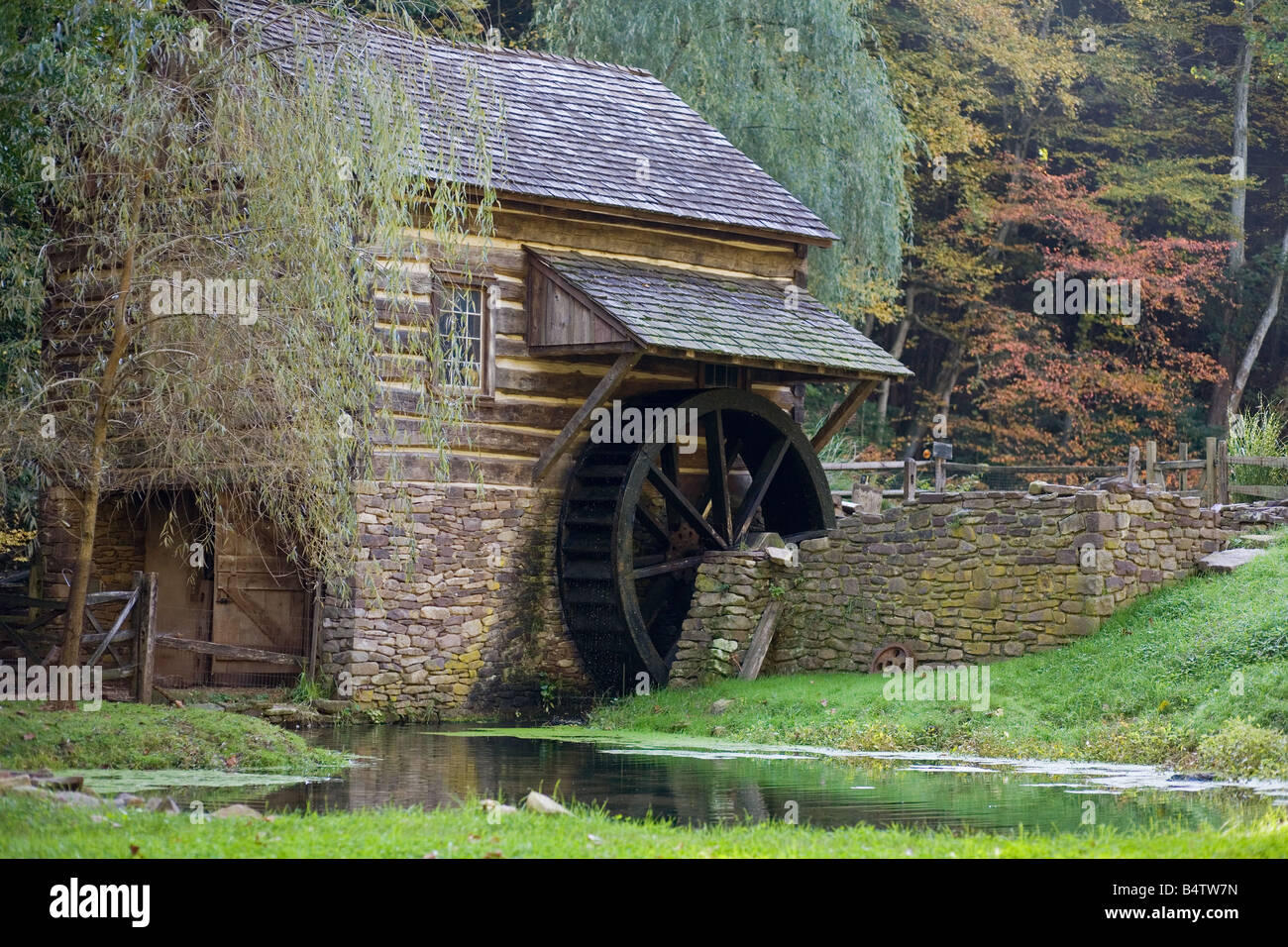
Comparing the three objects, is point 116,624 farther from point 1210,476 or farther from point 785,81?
point 785,81

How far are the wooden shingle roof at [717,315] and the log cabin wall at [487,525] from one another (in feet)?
1.02

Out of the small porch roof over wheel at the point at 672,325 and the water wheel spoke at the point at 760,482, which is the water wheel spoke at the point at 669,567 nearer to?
the water wheel spoke at the point at 760,482

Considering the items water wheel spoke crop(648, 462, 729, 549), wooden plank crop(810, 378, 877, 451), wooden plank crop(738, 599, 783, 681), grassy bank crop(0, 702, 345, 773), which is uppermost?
wooden plank crop(810, 378, 877, 451)

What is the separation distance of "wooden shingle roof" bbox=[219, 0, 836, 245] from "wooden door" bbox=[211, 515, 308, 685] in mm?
4691

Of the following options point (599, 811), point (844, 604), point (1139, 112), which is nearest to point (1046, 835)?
point (599, 811)

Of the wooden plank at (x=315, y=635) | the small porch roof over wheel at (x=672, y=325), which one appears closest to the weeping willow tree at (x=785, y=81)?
the small porch roof over wheel at (x=672, y=325)

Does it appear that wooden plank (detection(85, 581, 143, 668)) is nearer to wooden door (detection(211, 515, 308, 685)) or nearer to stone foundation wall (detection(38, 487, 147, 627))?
stone foundation wall (detection(38, 487, 147, 627))

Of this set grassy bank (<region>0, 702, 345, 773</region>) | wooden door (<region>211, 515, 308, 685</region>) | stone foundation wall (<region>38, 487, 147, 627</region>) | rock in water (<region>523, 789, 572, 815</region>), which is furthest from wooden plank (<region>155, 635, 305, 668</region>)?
rock in water (<region>523, 789, 572, 815</region>)

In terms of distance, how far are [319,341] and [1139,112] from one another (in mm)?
24919

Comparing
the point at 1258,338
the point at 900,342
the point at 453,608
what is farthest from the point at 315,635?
the point at 1258,338

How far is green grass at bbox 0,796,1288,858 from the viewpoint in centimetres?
703

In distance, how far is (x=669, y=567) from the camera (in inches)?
725

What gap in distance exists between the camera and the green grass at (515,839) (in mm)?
7031
